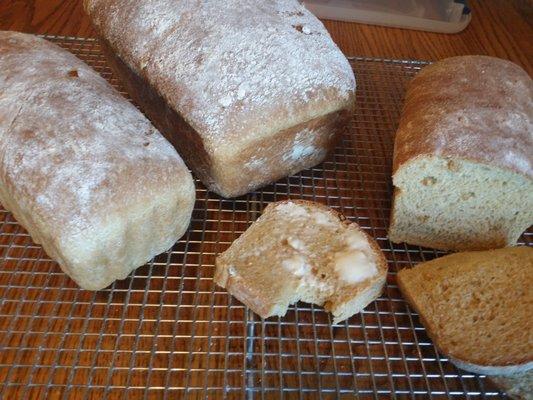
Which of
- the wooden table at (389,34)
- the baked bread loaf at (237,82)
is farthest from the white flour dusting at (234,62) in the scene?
the wooden table at (389,34)

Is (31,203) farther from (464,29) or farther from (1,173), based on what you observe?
(464,29)

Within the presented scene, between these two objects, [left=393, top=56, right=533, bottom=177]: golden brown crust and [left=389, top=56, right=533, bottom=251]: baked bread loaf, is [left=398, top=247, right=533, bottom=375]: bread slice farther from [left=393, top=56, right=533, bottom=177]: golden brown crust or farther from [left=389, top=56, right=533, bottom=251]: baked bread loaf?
[left=393, top=56, right=533, bottom=177]: golden brown crust

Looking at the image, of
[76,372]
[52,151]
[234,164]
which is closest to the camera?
[76,372]

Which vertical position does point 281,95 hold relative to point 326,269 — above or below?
above

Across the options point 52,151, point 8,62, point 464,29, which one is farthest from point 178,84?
point 464,29

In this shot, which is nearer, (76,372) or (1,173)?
(76,372)

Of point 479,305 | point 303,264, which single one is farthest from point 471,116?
point 303,264
